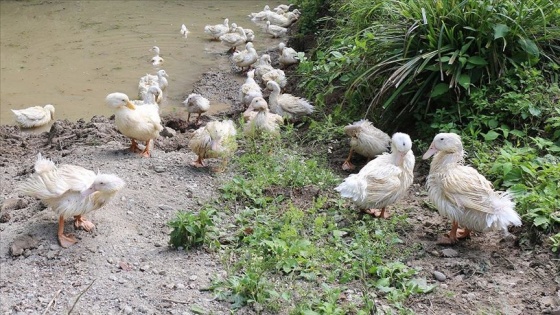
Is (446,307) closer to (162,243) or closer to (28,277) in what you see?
(162,243)

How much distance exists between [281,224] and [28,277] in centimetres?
203

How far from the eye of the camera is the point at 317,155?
23.5 feet

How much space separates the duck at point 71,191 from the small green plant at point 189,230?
61cm

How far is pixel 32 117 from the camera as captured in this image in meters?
9.19

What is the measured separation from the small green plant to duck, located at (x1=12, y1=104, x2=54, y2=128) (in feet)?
16.1

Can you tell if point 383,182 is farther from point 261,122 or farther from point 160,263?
point 261,122

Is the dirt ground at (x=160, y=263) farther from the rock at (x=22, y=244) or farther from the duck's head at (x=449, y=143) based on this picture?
the duck's head at (x=449, y=143)

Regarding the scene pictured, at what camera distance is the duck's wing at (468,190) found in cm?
500

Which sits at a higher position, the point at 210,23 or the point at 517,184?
the point at 517,184

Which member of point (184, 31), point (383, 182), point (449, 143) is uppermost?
point (449, 143)

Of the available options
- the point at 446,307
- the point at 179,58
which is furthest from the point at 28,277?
the point at 179,58

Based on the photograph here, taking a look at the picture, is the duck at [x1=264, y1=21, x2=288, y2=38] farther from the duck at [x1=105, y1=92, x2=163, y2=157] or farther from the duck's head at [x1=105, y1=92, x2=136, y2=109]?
the duck's head at [x1=105, y1=92, x2=136, y2=109]

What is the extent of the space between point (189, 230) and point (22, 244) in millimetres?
1390

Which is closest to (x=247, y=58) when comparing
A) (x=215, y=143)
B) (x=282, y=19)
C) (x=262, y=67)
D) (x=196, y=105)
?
(x=262, y=67)
